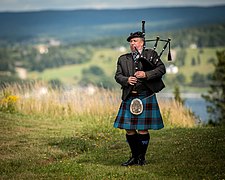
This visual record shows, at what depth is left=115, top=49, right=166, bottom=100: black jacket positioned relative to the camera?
9.86 metres

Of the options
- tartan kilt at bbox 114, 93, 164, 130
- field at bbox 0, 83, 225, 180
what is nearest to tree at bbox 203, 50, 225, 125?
field at bbox 0, 83, 225, 180

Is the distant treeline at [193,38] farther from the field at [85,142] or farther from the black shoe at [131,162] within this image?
the black shoe at [131,162]

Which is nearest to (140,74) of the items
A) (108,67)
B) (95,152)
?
(95,152)

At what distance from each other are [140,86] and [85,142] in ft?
11.8

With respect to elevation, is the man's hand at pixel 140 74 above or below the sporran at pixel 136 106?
above

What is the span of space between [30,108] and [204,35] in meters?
141

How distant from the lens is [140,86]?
32.6 ft

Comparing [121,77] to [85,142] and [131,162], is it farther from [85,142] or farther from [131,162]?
[85,142]

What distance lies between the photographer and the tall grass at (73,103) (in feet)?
62.3

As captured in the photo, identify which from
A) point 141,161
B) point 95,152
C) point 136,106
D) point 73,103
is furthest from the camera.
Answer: point 73,103

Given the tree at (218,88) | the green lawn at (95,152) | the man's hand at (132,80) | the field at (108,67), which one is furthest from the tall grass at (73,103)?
the field at (108,67)

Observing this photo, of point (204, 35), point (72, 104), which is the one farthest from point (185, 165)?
point (204, 35)

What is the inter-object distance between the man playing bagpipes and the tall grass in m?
7.92

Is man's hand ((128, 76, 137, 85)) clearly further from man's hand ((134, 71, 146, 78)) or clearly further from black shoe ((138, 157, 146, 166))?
black shoe ((138, 157, 146, 166))
